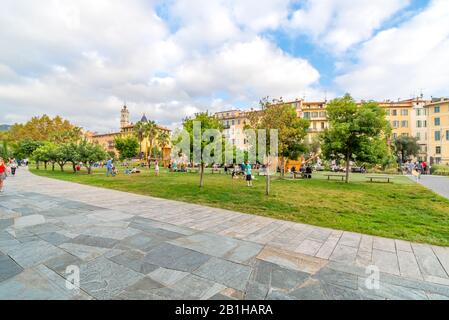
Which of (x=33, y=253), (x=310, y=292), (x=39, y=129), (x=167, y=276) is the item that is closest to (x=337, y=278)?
(x=310, y=292)

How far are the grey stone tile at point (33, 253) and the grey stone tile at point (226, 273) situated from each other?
2658 millimetres

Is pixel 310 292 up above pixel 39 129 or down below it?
below

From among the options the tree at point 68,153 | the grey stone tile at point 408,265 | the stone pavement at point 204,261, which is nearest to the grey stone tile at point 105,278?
the stone pavement at point 204,261

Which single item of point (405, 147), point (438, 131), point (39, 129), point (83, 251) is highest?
point (39, 129)

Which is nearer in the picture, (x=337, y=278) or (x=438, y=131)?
(x=337, y=278)

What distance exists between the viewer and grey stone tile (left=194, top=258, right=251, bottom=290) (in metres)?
3.07

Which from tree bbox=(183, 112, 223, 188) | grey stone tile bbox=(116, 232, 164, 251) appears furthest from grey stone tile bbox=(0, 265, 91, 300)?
tree bbox=(183, 112, 223, 188)

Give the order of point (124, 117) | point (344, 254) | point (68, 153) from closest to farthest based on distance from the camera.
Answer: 1. point (344, 254)
2. point (68, 153)
3. point (124, 117)

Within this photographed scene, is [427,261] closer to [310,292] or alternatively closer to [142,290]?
[310,292]

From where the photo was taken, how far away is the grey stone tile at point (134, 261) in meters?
3.36

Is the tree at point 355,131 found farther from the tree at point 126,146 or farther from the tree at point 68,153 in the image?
the tree at point 126,146

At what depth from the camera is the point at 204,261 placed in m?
3.70

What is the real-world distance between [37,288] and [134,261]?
1.23 meters

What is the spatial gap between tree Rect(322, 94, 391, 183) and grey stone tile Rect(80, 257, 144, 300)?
664 inches
